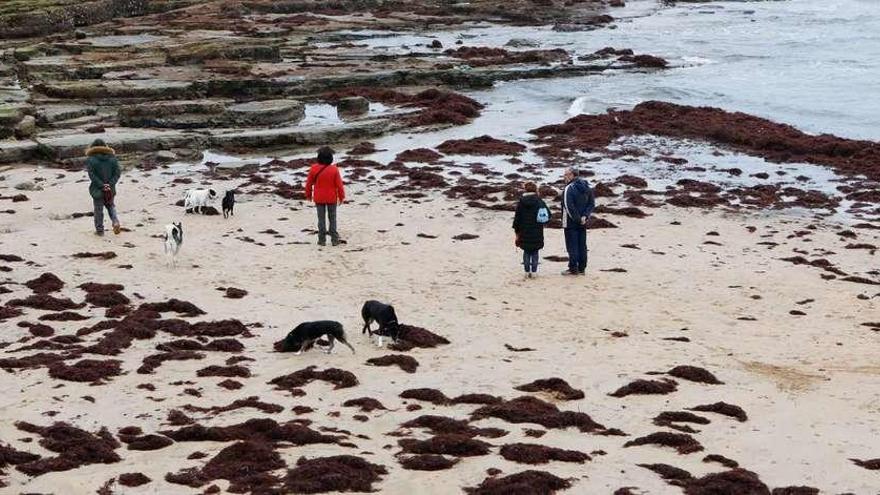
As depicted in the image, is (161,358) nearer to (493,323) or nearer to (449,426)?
(449,426)

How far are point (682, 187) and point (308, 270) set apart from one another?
11881mm

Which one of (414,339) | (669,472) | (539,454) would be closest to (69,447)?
→ (539,454)

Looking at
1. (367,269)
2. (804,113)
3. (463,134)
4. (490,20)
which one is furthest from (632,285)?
(490,20)

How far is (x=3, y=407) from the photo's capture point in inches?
423

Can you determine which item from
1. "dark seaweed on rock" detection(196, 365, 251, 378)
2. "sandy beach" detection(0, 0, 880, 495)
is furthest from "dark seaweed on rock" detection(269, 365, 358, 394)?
"dark seaweed on rock" detection(196, 365, 251, 378)

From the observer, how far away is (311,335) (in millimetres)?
12883

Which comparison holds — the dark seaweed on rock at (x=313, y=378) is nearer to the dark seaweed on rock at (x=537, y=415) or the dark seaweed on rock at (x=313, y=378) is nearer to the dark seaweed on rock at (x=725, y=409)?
the dark seaweed on rock at (x=537, y=415)

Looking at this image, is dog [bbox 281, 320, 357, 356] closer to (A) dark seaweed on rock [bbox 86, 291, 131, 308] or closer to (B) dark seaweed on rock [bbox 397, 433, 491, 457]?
(B) dark seaweed on rock [bbox 397, 433, 491, 457]

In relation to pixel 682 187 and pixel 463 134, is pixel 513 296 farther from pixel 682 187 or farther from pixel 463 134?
pixel 463 134

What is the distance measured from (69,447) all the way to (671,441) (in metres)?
5.72

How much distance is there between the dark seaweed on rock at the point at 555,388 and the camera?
11.6 m

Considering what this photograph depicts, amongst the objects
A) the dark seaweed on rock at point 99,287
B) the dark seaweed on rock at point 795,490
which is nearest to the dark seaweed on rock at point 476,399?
the dark seaweed on rock at point 795,490

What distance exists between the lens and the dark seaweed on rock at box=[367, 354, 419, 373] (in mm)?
12523

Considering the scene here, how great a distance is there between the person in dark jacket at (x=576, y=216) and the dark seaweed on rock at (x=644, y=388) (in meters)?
5.97
